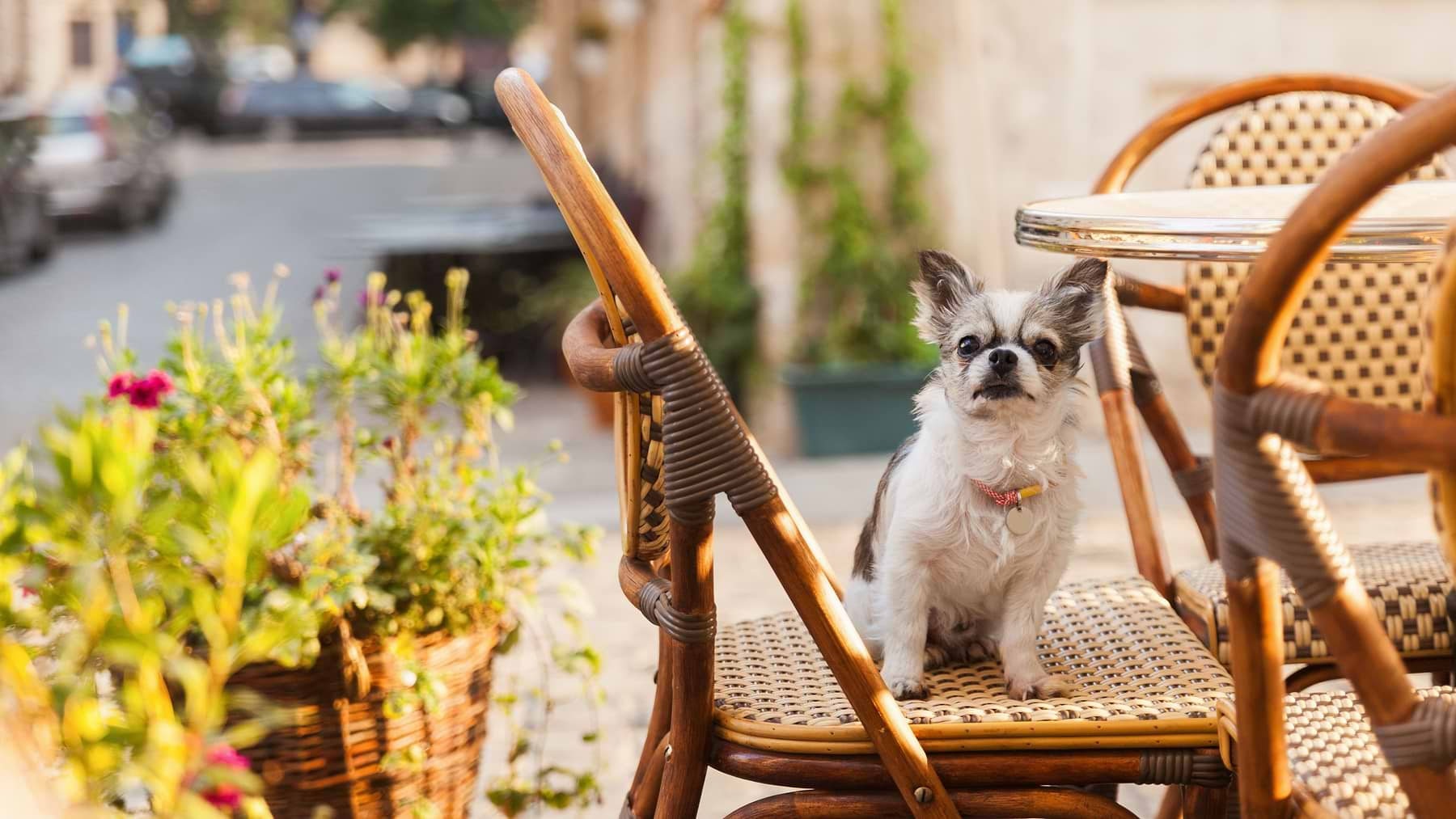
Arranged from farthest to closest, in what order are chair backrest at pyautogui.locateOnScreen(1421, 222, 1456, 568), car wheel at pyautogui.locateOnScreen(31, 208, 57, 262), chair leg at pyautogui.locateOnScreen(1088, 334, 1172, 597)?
car wheel at pyautogui.locateOnScreen(31, 208, 57, 262), chair leg at pyautogui.locateOnScreen(1088, 334, 1172, 597), chair backrest at pyautogui.locateOnScreen(1421, 222, 1456, 568)

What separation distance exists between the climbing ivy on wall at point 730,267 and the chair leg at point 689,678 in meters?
5.44

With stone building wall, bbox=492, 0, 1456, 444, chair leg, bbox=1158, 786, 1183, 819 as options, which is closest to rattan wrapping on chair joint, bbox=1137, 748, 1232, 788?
chair leg, bbox=1158, 786, 1183, 819

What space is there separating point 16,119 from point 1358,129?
31.9 ft

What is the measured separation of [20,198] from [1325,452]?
38.9ft

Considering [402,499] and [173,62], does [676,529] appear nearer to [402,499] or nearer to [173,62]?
[402,499]

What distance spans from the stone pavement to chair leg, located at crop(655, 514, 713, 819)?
1.41 metres

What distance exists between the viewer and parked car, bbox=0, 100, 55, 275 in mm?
10039

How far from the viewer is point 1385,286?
259 centimetres

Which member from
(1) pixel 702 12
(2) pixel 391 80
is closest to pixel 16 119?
(1) pixel 702 12

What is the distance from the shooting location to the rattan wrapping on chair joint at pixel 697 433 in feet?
4.53

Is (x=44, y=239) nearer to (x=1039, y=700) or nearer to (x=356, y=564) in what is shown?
(x=356, y=564)

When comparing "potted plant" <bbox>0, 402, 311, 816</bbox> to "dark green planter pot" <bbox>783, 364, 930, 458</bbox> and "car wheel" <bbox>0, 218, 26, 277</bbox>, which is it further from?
"car wheel" <bbox>0, 218, 26, 277</bbox>

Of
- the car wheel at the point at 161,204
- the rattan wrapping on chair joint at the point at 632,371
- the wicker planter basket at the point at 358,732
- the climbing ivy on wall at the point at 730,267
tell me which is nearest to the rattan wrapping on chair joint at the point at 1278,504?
the rattan wrapping on chair joint at the point at 632,371

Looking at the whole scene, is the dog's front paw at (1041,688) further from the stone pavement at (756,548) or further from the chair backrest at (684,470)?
the stone pavement at (756,548)
